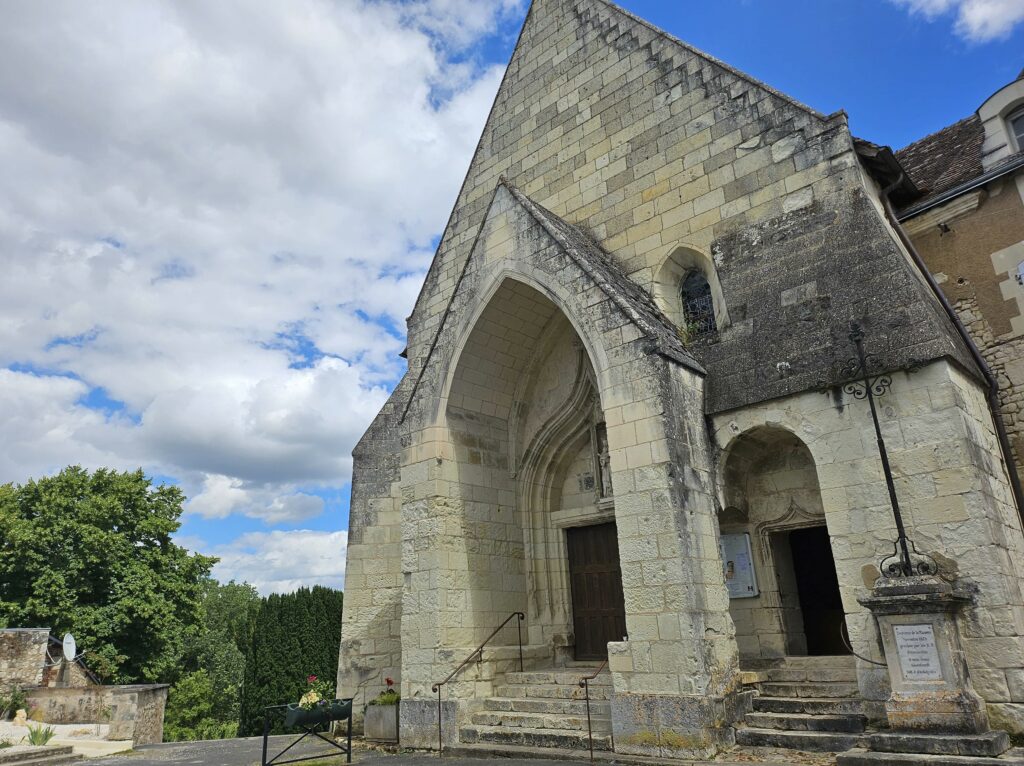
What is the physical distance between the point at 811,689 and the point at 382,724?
553 cm

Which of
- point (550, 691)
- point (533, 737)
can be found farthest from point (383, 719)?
point (533, 737)

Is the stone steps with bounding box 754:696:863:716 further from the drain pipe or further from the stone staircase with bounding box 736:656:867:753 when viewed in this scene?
the drain pipe

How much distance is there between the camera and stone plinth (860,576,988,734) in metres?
6.00

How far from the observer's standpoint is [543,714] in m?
8.52

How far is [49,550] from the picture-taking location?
20.9 metres

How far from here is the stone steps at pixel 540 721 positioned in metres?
→ 7.96

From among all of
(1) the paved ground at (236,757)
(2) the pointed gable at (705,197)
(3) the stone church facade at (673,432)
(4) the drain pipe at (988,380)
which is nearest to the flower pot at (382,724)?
(1) the paved ground at (236,757)

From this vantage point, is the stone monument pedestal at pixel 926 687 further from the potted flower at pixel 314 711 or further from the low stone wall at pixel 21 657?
the low stone wall at pixel 21 657

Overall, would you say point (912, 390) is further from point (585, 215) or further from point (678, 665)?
point (585, 215)

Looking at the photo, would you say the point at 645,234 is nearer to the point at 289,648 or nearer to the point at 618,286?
the point at 618,286

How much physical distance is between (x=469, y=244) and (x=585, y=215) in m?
2.46

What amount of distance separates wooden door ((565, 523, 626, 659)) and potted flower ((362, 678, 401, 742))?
2.71 m

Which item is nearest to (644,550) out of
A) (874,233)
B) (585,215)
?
(874,233)

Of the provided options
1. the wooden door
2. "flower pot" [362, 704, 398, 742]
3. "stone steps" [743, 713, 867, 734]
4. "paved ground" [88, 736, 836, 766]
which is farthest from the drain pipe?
"flower pot" [362, 704, 398, 742]
